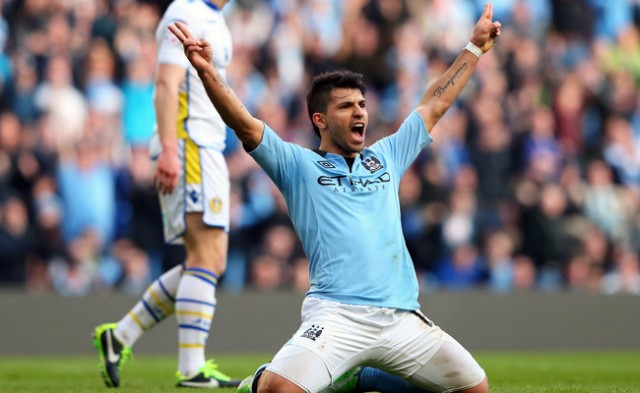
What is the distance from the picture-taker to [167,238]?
28.6 ft

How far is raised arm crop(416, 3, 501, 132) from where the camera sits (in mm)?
7105

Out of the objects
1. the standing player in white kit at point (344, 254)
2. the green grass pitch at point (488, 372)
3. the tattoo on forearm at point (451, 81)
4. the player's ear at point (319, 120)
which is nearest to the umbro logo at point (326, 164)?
the standing player in white kit at point (344, 254)

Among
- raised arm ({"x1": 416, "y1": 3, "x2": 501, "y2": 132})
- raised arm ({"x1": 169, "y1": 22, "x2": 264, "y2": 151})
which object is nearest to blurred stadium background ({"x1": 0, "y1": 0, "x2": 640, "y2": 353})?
raised arm ({"x1": 416, "y1": 3, "x2": 501, "y2": 132})

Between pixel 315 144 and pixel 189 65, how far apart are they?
7198mm

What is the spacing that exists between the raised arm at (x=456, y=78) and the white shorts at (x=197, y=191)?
1975 mm

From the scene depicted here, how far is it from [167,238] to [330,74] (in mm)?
2429

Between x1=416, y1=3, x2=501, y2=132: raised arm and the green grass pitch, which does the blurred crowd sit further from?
x1=416, y1=3, x2=501, y2=132: raised arm

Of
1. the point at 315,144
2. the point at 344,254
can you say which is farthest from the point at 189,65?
the point at 315,144

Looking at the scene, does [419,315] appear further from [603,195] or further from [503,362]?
[603,195]

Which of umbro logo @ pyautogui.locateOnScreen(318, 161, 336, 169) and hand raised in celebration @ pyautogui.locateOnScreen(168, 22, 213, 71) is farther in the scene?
umbro logo @ pyautogui.locateOnScreen(318, 161, 336, 169)

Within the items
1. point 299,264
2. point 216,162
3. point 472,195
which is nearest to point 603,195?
point 472,195

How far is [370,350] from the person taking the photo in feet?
20.5

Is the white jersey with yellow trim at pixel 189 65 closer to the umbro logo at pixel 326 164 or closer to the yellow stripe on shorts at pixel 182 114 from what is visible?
the yellow stripe on shorts at pixel 182 114

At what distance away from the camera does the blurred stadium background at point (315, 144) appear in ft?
46.5
